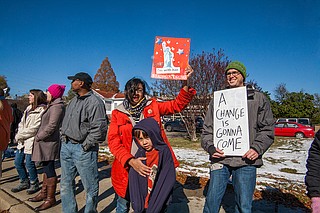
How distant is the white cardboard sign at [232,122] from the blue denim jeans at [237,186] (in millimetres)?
190

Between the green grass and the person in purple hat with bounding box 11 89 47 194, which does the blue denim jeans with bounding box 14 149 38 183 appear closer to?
the person in purple hat with bounding box 11 89 47 194

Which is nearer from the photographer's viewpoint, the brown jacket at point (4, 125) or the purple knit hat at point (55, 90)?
the purple knit hat at point (55, 90)

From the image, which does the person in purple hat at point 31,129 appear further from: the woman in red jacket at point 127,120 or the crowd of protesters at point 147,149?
the woman in red jacket at point 127,120

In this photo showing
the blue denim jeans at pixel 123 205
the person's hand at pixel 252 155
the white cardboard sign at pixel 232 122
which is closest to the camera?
Answer: the person's hand at pixel 252 155

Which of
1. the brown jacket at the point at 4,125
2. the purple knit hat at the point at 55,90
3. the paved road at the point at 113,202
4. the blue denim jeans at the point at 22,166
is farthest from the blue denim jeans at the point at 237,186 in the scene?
the brown jacket at the point at 4,125

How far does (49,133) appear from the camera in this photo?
3465 mm

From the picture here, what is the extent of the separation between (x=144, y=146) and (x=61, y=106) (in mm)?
2126

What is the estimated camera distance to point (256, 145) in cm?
213

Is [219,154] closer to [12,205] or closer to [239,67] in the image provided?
[239,67]

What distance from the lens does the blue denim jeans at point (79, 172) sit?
2.81 metres

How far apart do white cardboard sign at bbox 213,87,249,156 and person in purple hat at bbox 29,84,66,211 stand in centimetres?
249

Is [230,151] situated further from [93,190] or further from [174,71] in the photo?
[93,190]

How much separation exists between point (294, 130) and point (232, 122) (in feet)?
62.8

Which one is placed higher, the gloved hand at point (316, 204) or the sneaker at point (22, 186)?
the gloved hand at point (316, 204)
